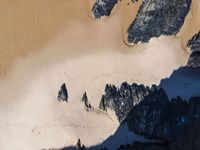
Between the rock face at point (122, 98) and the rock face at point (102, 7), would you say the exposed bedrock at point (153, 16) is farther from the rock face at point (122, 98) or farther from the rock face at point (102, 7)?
the rock face at point (122, 98)

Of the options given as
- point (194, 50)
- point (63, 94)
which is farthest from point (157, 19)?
point (63, 94)

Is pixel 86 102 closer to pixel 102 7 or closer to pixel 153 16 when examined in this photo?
pixel 102 7

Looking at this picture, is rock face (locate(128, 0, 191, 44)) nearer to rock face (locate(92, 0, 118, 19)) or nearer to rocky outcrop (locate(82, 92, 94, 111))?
rock face (locate(92, 0, 118, 19))

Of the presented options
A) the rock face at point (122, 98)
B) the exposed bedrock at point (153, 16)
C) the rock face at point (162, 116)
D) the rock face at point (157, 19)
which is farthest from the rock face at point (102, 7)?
the rock face at point (162, 116)

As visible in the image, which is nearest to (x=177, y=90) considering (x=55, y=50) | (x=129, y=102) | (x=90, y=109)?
(x=129, y=102)

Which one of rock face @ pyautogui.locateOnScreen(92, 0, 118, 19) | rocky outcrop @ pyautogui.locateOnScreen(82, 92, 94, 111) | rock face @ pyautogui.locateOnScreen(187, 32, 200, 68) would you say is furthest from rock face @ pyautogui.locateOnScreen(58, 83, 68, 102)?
rock face @ pyautogui.locateOnScreen(187, 32, 200, 68)
